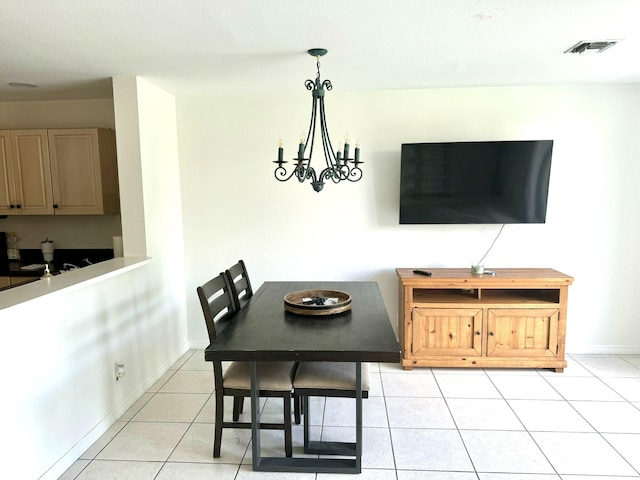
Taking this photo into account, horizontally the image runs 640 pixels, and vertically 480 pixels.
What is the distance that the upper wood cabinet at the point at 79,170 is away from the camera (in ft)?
11.7

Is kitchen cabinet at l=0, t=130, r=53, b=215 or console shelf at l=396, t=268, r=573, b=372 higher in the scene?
kitchen cabinet at l=0, t=130, r=53, b=215

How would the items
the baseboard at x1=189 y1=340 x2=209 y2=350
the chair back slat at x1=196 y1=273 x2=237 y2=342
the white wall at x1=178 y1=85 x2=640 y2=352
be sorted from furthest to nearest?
the baseboard at x1=189 y1=340 x2=209 y2=350 → the white wall at x1=178 y1=85 x2=640 y2=352 → the chair back slat at x1=196 y1=273 x2=237 y2=342

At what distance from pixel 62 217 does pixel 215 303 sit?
257 centimetres

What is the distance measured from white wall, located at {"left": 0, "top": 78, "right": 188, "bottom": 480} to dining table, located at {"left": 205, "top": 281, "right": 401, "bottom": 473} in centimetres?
90

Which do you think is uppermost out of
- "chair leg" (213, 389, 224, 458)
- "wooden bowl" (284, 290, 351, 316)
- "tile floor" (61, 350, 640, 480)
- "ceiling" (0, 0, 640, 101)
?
"ceiling" (0, 0, 640, 101)

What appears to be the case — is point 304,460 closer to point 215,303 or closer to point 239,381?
point 239,381

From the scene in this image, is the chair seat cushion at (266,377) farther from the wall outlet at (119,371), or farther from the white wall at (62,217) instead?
the white wall at (62,217)

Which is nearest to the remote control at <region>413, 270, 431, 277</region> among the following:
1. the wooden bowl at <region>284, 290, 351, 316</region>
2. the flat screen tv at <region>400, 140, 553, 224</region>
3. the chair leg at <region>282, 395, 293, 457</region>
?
the flat screen tv at <region>400, 140, 553, 224</region>

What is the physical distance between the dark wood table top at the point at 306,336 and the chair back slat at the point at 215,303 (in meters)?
0.06

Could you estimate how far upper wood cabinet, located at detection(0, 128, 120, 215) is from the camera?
3.58m

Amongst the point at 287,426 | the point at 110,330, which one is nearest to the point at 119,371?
the point at 110,330

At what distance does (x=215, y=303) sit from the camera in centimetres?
235

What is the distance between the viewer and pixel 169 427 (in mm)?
2658

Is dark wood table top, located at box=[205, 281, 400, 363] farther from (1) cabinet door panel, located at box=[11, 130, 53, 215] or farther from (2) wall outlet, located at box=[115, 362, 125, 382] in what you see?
(1) cabinet door panel, located at box=[11, 130, 53, 215]
